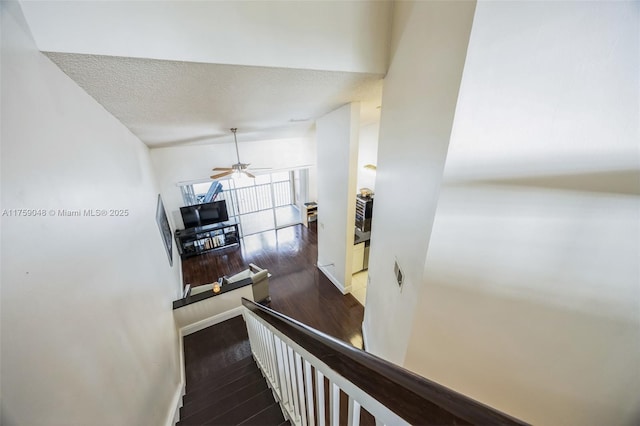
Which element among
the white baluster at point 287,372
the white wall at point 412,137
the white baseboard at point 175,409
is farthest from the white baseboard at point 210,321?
the white baluster at point 287,372

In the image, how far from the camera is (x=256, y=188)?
7.59 metres

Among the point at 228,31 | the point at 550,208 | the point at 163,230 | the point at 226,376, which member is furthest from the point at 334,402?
the point at 163,230

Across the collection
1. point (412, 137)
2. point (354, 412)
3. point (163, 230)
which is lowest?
point (163, 230)

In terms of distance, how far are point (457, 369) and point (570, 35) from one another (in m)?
1.52

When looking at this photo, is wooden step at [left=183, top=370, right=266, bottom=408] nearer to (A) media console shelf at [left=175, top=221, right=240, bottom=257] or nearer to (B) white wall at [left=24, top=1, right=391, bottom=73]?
(B) white wall at [left=24, top=1, right=391, bottom=73]

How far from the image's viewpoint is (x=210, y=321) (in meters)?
3.47

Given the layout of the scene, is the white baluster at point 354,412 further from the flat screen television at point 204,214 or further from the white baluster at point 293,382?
the flat screen television at point 204,214

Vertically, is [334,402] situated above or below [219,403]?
above

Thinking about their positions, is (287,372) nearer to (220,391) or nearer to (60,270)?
(60,270)

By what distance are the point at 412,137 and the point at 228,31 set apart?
4.14 feet

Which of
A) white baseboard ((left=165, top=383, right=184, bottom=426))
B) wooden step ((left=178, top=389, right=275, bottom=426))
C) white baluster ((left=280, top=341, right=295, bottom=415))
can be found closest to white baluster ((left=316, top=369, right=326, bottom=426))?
white baluster ((left=280, top=341, right=295, bottom=415))

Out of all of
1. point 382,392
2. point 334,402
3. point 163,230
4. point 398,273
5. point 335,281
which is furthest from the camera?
point 335,281

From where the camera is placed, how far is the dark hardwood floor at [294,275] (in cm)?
354

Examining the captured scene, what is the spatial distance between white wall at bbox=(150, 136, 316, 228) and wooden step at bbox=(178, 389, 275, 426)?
440 centimetres
